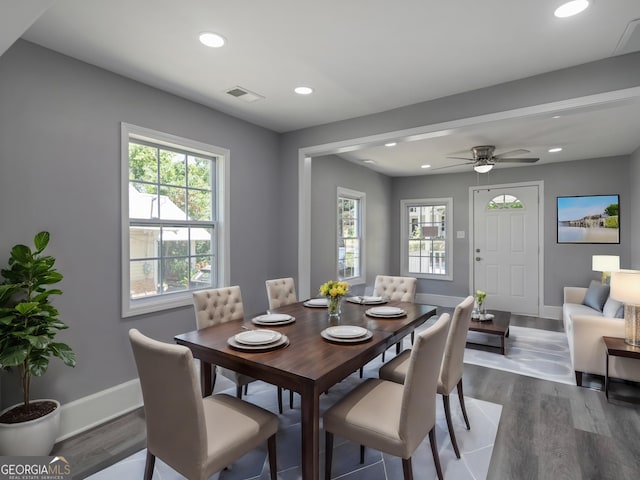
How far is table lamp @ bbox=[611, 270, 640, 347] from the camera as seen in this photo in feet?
8.87

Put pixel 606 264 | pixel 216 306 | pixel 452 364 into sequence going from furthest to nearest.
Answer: pixel 606 264
pixel 216 306
pixel 452 364

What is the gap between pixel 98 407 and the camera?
8.39 feet

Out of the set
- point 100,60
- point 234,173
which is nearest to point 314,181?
point 234,173

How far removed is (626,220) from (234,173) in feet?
18.8

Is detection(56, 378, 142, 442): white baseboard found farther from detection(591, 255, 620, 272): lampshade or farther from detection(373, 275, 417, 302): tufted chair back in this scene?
detection(591, 255, 620, 272): lampshade

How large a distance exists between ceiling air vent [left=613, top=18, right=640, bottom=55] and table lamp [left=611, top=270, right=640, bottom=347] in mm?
1661

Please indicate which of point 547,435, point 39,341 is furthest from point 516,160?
point 39,341

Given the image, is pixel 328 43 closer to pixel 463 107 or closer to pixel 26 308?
pixel 463 107

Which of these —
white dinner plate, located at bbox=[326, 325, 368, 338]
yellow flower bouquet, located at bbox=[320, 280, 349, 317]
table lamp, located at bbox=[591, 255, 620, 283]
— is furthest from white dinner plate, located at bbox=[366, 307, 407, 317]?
table lamp, located at bbox=[591, 255, 620, 283]

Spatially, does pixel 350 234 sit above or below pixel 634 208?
below

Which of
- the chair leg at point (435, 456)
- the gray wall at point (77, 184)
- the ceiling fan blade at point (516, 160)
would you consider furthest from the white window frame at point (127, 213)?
the ceiling fan blade at point (516, 160)

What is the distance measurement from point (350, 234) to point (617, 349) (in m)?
3.76

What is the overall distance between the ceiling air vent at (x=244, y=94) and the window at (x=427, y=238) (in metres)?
4.58

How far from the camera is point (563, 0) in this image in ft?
6.14
